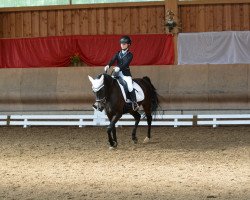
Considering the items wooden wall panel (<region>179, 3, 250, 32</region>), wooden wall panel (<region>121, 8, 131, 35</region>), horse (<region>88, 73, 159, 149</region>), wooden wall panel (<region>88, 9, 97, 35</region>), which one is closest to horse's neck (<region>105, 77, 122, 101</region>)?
horse (<region>88, 73, 159, 149</region>)

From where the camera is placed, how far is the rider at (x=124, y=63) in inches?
527

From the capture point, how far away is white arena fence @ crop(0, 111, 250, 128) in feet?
56.5

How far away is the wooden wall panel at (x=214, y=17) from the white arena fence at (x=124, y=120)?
15.6 ft

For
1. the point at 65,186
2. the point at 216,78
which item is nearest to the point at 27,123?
the point at 216,78

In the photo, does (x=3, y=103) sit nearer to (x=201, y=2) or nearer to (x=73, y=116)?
(x=73, y=116)

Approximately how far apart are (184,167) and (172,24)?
11.6m

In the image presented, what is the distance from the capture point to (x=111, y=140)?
43.1 ft

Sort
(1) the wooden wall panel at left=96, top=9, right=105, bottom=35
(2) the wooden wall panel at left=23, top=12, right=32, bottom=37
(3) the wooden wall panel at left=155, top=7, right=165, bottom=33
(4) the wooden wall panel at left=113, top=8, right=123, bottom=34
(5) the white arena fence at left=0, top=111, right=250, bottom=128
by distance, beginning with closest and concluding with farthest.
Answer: (5) the white arena fence at left=0, top=111, right=250, bottom=128 < (3) the wooden wall panel at left=155, top=7, right=165, bottom=33 < (4) the wooden wall panel at left=113, top=8, right=123, bottom=34 < (1) the wooden wall panel at left=96, top=9, right=105, bottom=35 < (2) the wooden wall panel at left=23, top=12, right=32, bottom=37

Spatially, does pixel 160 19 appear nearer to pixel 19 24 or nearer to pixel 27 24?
pixel 27 24

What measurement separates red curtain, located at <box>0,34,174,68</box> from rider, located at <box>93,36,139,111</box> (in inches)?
327

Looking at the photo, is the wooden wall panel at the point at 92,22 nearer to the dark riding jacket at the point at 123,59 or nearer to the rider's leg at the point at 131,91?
the rider's leg at the point at 131,91

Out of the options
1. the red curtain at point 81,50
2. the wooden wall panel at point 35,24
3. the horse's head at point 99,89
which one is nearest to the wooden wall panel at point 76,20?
the red curtain at point 81,50

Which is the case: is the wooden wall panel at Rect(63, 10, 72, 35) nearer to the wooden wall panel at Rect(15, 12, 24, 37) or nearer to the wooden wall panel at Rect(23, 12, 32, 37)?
the wooden wall panel at Rect(23, 12, 32, 37)

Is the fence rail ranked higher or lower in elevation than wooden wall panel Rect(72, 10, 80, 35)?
lower
